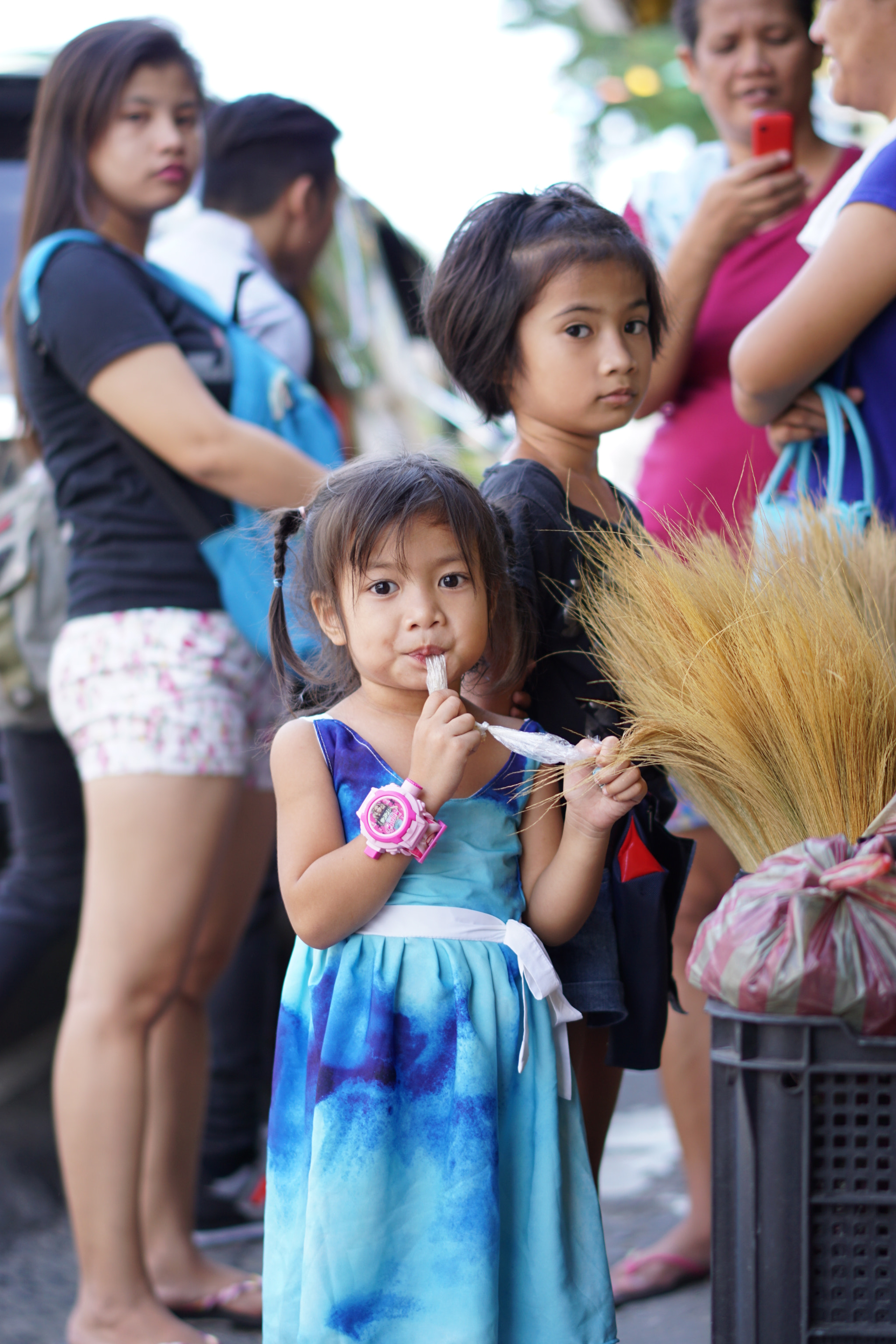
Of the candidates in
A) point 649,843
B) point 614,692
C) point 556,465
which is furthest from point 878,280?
point 649,843

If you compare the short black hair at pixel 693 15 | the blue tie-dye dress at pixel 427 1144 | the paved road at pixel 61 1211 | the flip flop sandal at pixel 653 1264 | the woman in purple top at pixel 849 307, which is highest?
the short black hair at pixel 693 15

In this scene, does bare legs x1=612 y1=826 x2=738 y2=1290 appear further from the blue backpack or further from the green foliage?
the green foliage

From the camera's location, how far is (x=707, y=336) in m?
2.07

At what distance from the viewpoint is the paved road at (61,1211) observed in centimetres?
211

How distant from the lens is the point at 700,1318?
6.86 feet

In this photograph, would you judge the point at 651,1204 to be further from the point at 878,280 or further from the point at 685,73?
the point at 685,73

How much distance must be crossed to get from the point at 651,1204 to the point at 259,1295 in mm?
913

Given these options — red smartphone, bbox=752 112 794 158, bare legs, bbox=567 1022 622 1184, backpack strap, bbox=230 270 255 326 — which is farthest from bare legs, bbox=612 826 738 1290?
backpack strap, bbox=230 270 255 326

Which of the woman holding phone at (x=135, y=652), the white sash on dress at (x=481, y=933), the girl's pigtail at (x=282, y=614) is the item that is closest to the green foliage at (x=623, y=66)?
the woman holding phone at (x=135, y=652)

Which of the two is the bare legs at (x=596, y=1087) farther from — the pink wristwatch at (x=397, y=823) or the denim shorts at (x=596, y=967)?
the pink wristwatch at (x=397, y=823)

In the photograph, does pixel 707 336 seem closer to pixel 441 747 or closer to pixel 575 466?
pixel 575 466

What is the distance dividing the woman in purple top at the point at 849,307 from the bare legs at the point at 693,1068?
0.69 meters

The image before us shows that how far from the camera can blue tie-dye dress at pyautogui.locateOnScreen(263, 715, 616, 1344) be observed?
1.26 m

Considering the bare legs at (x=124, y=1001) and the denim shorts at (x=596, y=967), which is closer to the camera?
the denim shorts at (x=596, y=967)
